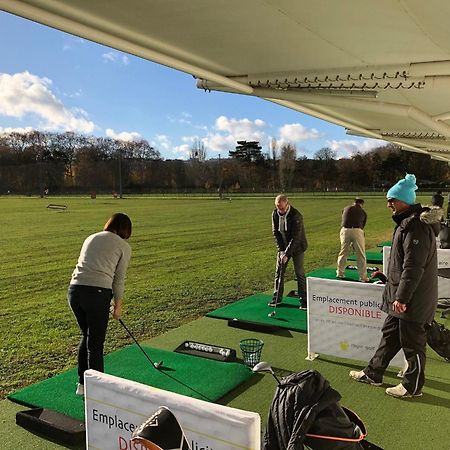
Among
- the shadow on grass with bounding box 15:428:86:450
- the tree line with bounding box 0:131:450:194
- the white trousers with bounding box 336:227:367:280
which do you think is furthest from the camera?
the tree line with bounding box 0:131:450:194

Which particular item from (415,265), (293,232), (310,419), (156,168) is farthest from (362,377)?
(156,168)

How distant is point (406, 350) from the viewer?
4.35m

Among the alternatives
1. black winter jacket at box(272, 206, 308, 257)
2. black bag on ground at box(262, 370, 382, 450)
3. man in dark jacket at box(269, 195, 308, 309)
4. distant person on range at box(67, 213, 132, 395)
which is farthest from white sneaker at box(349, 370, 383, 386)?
black winter jacket at box(272, 206, 308, 257)

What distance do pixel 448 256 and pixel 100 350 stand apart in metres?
6.11

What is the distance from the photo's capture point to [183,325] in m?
7.20

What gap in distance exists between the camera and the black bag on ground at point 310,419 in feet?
7.43

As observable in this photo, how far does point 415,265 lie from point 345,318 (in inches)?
58.7

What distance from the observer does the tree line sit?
82.8 meters

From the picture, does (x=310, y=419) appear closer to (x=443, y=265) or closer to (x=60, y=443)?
(x=60, y=443)

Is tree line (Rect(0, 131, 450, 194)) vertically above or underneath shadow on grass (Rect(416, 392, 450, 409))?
above

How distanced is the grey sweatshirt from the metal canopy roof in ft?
5.41

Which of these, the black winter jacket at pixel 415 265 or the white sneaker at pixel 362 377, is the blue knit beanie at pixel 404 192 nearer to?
the black winter jacket at pixel 415 265

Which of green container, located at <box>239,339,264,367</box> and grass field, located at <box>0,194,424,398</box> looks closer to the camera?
green container, located at <box>239,339,264,367</box>

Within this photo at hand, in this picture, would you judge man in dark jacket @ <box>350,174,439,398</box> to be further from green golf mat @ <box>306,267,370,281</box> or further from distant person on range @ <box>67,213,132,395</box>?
green golf mat @ <box>306,267,370,281</box>
